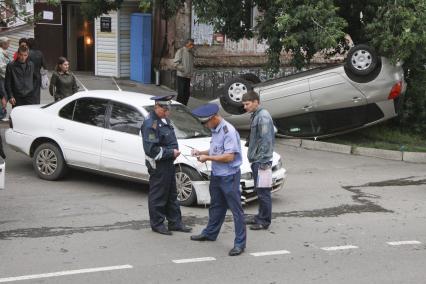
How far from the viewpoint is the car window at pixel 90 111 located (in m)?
10.4

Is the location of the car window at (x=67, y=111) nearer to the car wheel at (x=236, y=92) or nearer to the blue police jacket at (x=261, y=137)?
the blue police jacket at (x=261, y=137)

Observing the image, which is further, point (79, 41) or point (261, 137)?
point (79, 41)

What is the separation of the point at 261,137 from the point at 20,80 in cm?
622

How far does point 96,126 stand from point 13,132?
1.63 m

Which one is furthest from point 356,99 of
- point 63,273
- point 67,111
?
point 63,273

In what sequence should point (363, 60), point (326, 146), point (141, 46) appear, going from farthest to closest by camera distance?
1. point (141, 46)
2. point (326, 146)
3. point (363, 60)

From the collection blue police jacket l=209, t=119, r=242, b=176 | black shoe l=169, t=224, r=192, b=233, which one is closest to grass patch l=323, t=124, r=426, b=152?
black shoe l=169, t=224, r=192, b=233

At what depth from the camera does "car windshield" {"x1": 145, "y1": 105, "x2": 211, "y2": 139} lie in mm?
10102

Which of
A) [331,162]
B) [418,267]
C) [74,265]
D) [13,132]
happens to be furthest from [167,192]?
[331,162]

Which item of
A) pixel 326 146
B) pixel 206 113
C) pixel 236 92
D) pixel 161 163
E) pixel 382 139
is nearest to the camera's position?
pixel 206 113

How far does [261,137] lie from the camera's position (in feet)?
27.4

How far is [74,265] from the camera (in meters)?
7.02

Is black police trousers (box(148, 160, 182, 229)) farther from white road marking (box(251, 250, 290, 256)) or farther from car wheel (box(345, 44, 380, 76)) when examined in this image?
car wheel (box(345, 44, 380, 76))

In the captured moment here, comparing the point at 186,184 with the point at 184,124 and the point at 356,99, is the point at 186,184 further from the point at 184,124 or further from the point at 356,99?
the point at 356,99
